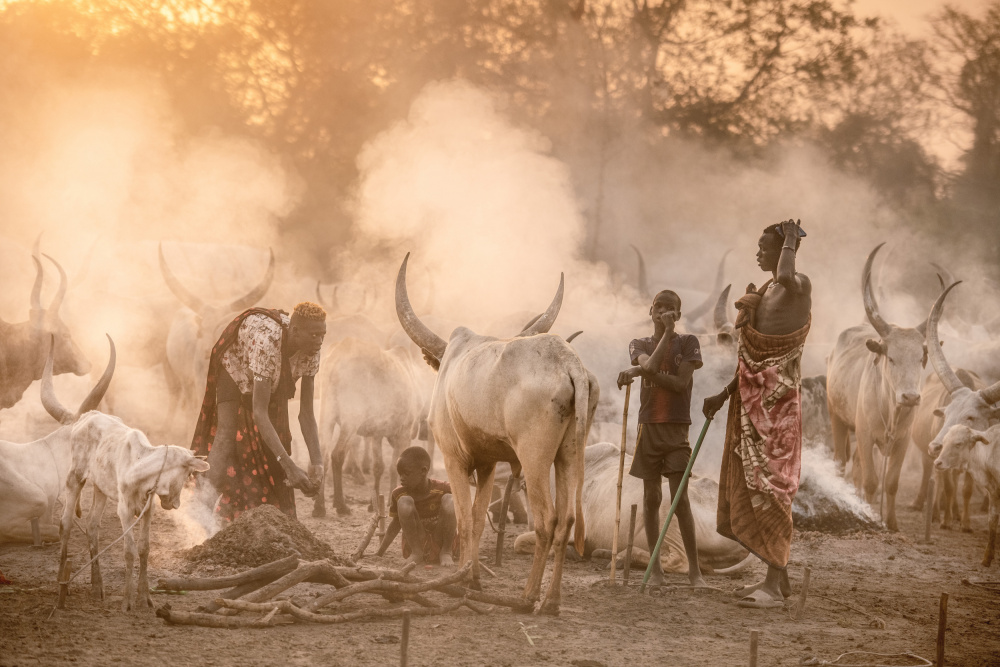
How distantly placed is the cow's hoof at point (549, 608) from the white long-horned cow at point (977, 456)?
13.1 feet

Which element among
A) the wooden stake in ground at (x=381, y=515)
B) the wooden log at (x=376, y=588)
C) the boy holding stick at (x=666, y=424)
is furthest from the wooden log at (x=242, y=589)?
the boy holding stick at (x=666, y=424)

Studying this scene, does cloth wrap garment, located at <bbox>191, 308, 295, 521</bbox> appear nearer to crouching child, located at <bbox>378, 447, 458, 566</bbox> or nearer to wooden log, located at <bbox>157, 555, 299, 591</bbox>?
crouching child, located at <bbox>378, 447, 458, 566</bbox>

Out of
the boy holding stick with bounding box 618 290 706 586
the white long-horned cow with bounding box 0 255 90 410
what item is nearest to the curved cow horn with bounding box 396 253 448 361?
the boy holding stick with bounding box 618 290 706 586

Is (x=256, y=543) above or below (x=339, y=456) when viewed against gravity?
below

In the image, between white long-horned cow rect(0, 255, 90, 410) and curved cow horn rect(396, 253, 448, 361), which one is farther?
white long-horned cow rect(0, 255, 90, 410)

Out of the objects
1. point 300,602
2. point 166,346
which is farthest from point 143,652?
point 166,346

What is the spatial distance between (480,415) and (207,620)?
5.89 feet

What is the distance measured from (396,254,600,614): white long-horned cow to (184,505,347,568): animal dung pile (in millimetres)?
975

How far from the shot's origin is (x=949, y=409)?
8.36 metres

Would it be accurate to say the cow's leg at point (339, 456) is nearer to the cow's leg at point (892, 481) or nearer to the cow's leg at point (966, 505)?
the cow's leg at point (892, 481)

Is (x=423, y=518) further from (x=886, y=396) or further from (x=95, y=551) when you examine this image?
(x=886, y=396)

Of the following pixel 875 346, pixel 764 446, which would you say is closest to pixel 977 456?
pixel 875 346

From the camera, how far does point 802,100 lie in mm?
19875

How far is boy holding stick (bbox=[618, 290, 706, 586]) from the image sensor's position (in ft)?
19.5
